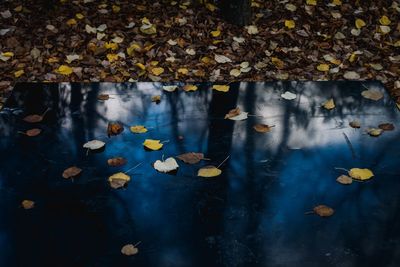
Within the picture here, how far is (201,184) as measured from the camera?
204 centimetres

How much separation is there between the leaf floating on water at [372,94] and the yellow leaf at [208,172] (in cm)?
108

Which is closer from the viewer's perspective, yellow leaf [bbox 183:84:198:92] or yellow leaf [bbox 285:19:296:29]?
yellow leaf [bbox 183:84:198:92]

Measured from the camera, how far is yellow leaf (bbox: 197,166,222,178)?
2.08 meters

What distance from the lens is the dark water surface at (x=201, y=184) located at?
68.4 inches

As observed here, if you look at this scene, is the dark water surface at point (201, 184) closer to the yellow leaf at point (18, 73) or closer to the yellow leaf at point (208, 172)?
the yellow leaf at point (208, 172)

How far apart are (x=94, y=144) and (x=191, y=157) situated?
1.48ft

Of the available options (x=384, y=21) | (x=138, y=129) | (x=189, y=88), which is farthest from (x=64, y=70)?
(x=384, y=21)

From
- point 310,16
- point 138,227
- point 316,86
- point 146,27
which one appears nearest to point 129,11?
point 146,27

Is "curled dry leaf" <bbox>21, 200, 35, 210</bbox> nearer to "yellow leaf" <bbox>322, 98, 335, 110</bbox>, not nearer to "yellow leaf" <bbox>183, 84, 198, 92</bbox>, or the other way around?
"yellow leaf" <bbox>183, 84, 198, 92</bbox>

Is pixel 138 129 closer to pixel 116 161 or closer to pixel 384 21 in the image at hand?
pixel 116 161

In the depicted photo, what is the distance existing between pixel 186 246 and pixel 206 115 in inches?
35.6

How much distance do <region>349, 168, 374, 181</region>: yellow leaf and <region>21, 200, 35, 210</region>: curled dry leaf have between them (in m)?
1.29

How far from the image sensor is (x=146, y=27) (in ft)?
14.7

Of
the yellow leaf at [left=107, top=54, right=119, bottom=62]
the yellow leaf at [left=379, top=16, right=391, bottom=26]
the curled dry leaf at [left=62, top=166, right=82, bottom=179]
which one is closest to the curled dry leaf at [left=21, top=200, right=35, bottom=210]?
the curled dry leaf at [left=62, top=166, right=82, bottom=179]
